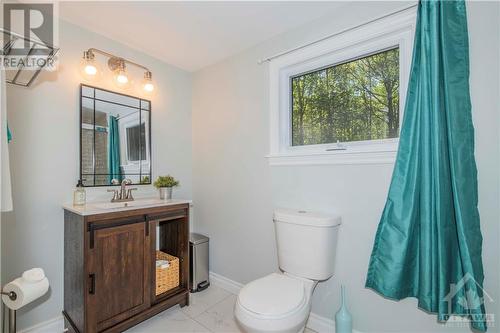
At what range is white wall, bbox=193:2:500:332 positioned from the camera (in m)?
1.25

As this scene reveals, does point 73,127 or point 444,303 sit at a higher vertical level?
point 73,127

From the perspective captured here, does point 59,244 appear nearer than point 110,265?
No

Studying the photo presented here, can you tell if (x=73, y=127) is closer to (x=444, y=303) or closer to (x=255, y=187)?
(x=255, y=187)

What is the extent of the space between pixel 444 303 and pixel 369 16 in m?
1.68

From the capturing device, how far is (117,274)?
1.62 meters

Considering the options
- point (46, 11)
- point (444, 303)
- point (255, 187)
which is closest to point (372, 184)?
point (444, 303)

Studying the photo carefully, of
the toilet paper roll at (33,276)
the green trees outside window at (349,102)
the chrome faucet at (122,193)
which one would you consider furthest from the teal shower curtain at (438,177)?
the chrome faucet at (122,193)

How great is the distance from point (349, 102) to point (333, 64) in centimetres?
31

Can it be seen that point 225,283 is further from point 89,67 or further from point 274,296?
point 89,67

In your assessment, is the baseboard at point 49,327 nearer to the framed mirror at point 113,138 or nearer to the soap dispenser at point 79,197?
the soap dispenser at point 79,197

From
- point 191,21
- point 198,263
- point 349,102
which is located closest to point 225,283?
point 198,263

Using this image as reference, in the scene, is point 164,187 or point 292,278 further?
point 164,187

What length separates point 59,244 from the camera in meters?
1.75

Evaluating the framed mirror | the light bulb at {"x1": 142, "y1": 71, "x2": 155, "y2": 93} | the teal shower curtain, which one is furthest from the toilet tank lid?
the light bulb at {"x1": 142, "y1": 71, "x2": 155, "y2": 93}
